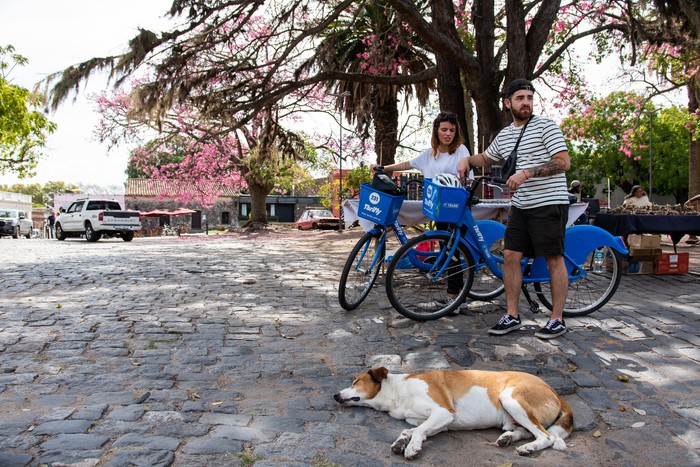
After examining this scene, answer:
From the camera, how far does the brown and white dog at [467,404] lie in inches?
104

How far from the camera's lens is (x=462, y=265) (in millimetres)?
5094

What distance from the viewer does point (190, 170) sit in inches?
1107

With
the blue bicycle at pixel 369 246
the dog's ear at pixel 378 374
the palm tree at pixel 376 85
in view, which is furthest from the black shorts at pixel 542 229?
the palm tree at pixel 376 85

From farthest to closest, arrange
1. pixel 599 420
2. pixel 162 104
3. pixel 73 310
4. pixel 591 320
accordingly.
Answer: pixel 162 104 < pixel 73 310 < pixel 591 320 < pixel 599 420

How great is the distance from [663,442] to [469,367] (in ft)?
4.31

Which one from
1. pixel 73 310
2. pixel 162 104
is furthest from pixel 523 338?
pixel 162 104

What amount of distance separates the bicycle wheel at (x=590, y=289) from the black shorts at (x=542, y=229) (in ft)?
3.19

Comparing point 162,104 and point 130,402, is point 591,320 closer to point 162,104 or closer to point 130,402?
point 130,402

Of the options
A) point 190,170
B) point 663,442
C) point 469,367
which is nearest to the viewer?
point 663,442

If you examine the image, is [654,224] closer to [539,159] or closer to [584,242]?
[584,242]

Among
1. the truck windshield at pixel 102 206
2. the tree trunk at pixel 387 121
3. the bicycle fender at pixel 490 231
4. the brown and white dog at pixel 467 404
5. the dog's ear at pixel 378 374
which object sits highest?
the tree trunk at pixel 387 121

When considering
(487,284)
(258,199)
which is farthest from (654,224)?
(258,199)

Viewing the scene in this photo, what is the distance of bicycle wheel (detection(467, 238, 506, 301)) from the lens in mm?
5438

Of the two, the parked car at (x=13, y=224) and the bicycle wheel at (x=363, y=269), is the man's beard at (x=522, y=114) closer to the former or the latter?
the bicycle wheel at (x=363, y=269)
